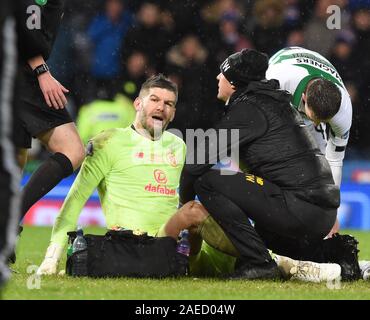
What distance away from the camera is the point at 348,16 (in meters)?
11.1

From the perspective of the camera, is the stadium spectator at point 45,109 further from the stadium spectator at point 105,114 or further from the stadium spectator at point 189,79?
the stadium spectator at point 189,79

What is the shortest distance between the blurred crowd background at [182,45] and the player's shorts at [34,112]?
495 cm

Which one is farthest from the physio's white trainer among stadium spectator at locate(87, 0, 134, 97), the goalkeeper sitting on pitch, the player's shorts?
stadium spectator at locate(87, 0, 134, 97)

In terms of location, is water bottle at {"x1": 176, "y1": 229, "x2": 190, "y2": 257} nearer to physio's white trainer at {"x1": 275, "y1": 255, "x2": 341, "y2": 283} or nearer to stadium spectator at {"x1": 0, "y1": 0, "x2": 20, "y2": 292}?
physio's white trainer at {"x1": 275, "y1": 255, "x2": 341, "y2": 283}

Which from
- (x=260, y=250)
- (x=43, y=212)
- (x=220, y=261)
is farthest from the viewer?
(x=43, y=212)

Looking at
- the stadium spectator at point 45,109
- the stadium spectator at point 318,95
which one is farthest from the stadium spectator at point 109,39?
the stadium spectator at point 45,109

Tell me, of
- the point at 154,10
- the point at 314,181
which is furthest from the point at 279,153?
the point at 154,10

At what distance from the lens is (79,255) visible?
4918 mm

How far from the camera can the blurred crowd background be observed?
34.3 ft

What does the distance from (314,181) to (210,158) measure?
0.58m

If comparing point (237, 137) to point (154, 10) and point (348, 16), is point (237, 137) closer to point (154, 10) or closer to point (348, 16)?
point (154, 10)

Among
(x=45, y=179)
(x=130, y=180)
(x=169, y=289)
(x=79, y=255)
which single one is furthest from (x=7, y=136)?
(x=130, y=180)

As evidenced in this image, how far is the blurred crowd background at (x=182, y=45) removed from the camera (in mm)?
10445
